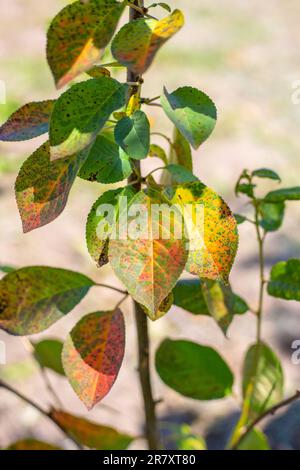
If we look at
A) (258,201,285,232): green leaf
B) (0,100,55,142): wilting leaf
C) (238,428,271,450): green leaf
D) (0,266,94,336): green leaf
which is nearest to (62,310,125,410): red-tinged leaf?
(0,266,94,336): green leaf

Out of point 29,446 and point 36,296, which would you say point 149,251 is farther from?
point 29,446

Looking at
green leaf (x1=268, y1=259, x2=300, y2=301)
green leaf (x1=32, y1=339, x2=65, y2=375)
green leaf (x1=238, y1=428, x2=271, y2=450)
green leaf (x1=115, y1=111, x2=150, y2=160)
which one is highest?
green leaf (x1=115, y1=111, x2=150, y2=160)

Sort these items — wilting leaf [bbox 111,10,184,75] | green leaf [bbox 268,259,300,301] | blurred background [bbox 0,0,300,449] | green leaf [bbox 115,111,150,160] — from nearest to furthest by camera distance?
wilting leaf [bbox 111,10,184,75]
green leaf [bbox 115,111,150,160]
green leaf [bbox 268,259,300,301]
blurred background [bbox 0,0,300,449]

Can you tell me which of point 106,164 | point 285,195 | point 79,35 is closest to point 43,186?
point 106,164

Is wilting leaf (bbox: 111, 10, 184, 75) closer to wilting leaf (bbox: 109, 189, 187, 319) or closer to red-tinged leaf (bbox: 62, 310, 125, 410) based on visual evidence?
wilting leaf (bbox: 109, 189, 187, 319)

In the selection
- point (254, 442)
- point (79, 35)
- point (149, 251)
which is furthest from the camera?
point (254, 442)

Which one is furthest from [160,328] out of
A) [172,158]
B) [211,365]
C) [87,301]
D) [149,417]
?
[172,158]

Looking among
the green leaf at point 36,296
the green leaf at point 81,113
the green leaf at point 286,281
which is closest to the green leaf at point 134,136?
the green leaf at point 81,113
